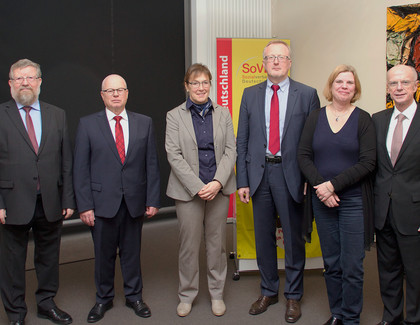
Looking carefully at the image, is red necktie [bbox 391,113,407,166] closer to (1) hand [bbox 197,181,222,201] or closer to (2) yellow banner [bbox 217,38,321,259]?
(1) hand [bbox 197,181,222,201]

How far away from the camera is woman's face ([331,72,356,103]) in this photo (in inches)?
91.0

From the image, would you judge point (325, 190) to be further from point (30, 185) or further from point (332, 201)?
point (30, 185)

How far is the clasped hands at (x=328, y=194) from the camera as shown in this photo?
229cm

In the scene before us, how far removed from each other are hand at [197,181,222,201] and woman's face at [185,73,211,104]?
1.84 feet

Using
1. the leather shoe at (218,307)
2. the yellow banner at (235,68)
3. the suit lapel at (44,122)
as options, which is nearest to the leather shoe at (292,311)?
the leather shoe at (218,307)

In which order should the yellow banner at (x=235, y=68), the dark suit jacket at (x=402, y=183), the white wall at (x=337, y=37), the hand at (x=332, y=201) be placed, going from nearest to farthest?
the dark suit jacket at (x=402, y=183) → the hand at (x=332, y=201) → the white wall at (x=337, y=37) → the yellow banner at (x=235, y=68)

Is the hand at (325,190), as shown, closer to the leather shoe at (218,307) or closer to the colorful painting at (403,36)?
the leather shoe at (218,307)

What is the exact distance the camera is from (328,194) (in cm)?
229

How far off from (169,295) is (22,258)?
1130 mm

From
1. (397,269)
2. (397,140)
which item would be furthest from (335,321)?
(397,140)

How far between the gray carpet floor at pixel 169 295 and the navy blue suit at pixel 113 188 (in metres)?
0.24

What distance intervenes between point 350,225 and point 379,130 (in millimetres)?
584

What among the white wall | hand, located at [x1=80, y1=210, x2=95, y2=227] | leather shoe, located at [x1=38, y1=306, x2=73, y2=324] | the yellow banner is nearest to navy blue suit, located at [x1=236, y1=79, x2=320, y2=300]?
hand, located at [x1=80, y1=210, x2=95, y2=227]

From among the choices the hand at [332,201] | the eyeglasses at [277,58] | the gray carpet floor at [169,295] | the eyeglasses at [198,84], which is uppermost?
the eyeglasses at [277,58]
